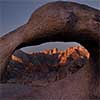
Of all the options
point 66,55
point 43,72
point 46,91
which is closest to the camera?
point 46,91

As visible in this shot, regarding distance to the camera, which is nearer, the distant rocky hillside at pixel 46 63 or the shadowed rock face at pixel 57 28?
the shadowed rock face at pixel 57 28

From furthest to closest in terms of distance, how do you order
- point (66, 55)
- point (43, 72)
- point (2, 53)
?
point (66, 55), point (43, 72), point (2, 53)

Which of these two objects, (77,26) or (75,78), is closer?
(77,26)

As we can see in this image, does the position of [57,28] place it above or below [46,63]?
above

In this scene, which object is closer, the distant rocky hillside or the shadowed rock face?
the shadowed rock face

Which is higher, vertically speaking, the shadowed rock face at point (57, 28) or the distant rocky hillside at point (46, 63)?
the shadowed rock face at point (57, 28)

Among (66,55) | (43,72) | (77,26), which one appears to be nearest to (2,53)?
(77,26)

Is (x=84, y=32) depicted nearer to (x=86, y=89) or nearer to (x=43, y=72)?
(x=86, y=89)

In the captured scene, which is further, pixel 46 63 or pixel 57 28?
pixel 46 63

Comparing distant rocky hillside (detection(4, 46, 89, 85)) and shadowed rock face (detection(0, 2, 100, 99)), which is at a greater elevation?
shadowed rock face (detection(0, 2, 100, 99))

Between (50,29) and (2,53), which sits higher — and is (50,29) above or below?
above

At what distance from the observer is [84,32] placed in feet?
9.13

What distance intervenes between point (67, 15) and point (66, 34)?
0.19 metres

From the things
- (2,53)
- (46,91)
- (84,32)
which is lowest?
(46,91)
